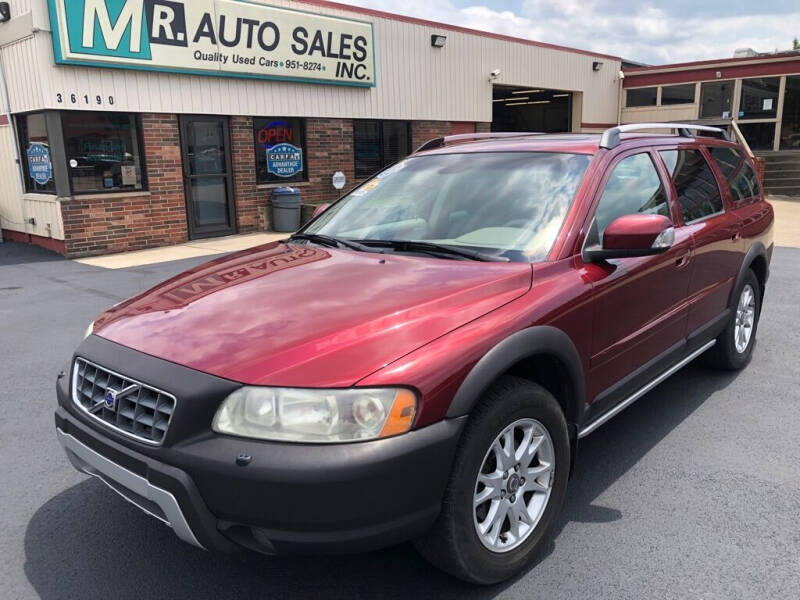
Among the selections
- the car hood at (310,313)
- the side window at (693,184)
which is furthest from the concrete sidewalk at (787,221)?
the car hood at (310,313)

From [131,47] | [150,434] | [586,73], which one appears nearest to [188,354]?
[150,434]

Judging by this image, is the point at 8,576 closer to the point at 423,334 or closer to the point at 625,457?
the point at 423,334

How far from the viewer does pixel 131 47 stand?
11047 millimetres

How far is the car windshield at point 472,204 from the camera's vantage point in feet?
10.0

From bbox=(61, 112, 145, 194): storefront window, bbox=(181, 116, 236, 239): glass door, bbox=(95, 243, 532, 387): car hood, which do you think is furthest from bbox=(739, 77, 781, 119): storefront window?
bbox=(95, 243, 532, 387): car hood

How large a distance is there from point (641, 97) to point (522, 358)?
78.7ft

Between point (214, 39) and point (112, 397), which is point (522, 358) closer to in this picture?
point (112, 397)

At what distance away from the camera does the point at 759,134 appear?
74.3 feet

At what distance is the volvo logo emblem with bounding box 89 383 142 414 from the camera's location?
2.29 meters

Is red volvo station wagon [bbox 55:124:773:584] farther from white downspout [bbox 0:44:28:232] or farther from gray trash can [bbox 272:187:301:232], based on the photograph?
white downspout [bbox 0:44:28:232]

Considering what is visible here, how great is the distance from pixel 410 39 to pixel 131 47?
23.0 feet

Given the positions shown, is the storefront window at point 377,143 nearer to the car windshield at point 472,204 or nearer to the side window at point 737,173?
the side window at point 737,173

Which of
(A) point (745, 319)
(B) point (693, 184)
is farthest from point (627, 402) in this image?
(A) point (745, 319)

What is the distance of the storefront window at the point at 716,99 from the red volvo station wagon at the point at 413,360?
21.9m
